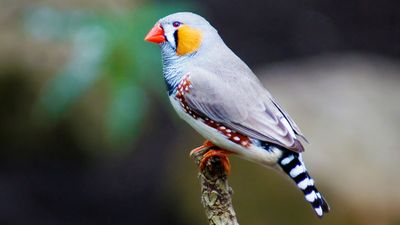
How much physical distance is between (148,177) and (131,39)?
11.0 ft

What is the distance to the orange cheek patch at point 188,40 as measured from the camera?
3916 mm

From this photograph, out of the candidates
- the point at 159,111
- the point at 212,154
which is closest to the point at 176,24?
the point at 212,154

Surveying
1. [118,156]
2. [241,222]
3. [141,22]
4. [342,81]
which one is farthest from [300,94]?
[141,22]

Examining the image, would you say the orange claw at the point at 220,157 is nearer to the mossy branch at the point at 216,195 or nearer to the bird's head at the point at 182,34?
the mossy branch at the point at 216,195

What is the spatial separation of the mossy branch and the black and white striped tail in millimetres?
259

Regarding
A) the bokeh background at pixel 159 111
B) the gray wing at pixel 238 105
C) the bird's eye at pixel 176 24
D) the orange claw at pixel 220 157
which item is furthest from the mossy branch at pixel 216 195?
the bokeh background at pixel 159 111

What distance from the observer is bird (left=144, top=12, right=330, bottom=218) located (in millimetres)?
3750

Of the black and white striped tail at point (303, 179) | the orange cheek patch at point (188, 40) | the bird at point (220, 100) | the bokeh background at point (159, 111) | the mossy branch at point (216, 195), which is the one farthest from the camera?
the bokeh background at point (159, 111)

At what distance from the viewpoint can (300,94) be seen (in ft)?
23.8

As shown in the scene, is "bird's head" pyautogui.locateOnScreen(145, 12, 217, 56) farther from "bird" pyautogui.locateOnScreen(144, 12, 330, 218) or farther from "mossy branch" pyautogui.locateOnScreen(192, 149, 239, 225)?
"mossy branch" pyautogui.locateOnScreen(192, 149, 239, 225)

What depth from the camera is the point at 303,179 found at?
3.57 meters

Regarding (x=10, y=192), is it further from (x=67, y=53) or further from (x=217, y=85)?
(x=217, y=85)

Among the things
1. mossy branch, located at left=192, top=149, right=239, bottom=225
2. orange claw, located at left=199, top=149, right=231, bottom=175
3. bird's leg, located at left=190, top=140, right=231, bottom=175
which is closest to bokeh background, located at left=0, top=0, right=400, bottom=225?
bird's leg, located at left=190, top=140, right=231, bottom=175

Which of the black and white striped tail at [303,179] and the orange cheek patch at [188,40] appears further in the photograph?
the orange cheek patch at [188,40]
